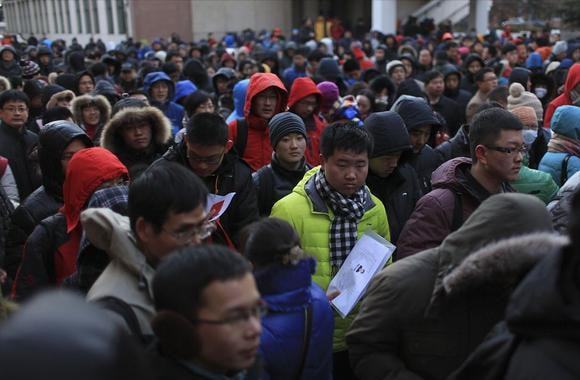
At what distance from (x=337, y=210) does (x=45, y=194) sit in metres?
1.77

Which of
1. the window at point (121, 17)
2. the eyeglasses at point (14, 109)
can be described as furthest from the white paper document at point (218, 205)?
the window at point (121, 17)

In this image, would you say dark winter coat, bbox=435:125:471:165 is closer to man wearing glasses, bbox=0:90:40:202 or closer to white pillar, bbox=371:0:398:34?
man wearing glasses, bbox=0:90:40:202

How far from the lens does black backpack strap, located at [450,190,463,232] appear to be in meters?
3.16

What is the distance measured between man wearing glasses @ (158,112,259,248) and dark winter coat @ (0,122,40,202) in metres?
2.56

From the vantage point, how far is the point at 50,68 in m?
15.1

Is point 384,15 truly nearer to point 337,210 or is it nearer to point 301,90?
point 301,90

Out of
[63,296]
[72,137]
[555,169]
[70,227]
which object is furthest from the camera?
[555,169]

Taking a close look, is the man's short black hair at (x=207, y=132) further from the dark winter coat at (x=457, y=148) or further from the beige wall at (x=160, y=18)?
the beige wall at (x=160, y=18)

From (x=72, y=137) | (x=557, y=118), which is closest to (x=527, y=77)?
(x=557, y=118)

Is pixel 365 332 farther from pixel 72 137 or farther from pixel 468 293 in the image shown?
pixel 72 137

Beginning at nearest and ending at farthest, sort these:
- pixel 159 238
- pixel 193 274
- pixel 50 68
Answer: pixel 193 274
pixel 159 238
pixel 50 68

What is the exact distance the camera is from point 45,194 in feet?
13.0

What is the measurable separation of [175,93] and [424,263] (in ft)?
22.9

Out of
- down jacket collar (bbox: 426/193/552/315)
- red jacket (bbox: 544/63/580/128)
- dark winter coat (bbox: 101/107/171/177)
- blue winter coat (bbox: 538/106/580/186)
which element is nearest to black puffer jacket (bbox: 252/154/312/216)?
dark winter coat (bbox: 101/107/171/177)
